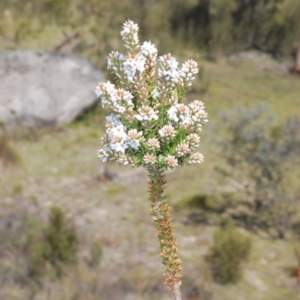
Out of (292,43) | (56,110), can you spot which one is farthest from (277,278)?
(292,43)

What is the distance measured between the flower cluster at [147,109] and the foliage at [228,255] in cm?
623

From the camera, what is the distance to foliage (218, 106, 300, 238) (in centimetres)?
961

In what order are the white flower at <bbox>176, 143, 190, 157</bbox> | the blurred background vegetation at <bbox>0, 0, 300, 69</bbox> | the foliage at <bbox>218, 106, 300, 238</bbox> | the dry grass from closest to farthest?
the white flower at <bbox>176, 143, 190, 157</bbox>
the dry grass
the foliage at <bbox>218, 106, 300, 238</bbox>
the blurred background vegetation at <bbox>0, 0, 300, 69</bbox>

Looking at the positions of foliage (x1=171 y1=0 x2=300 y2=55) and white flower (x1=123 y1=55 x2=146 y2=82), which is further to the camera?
foliage (x1=171 y1=0 x2=300 y2=55)

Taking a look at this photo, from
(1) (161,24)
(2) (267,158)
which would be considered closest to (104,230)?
(2) (267,158)

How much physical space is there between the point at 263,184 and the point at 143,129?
26.0 ft

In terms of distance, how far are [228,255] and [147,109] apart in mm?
6526

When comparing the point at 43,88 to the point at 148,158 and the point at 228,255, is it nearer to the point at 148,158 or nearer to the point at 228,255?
the point at 228,255

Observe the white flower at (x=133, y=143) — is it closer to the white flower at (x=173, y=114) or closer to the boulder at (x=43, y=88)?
the white flower at (x=173, y=114)

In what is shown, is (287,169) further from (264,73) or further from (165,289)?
(264,73)

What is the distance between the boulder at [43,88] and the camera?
14.7 metres

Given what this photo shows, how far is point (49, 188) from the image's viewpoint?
11.5 m

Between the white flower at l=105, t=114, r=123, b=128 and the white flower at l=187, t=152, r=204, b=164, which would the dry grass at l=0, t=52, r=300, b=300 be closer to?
the white flower at l=187, t=152, r=204, b=164

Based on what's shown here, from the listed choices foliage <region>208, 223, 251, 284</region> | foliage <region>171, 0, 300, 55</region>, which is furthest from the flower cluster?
foliage <region>171, 0, 300, 55</region>
